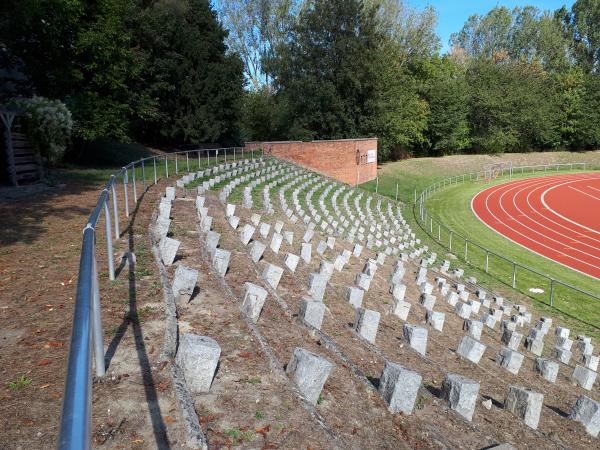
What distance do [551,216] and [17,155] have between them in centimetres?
3244

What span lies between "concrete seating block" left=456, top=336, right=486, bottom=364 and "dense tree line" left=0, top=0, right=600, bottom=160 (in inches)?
655

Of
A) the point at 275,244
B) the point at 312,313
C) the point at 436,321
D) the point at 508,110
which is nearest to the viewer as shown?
the point at 312,313

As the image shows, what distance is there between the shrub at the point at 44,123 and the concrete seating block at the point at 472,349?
13985mm

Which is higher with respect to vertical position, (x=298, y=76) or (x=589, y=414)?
(x=298, y=76)

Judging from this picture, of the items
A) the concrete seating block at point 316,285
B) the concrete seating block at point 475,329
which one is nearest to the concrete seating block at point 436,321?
the concrete seating block at point 475,329

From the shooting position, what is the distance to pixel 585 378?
9.66 metres

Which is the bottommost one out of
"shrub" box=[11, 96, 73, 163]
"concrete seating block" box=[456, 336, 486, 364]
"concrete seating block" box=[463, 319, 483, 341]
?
"concrete seating block" box=[463, 319, 483, 341]

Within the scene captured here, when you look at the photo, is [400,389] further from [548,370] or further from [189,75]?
[189,75]

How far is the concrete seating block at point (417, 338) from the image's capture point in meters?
7.64

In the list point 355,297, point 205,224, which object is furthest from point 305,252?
point 355,297

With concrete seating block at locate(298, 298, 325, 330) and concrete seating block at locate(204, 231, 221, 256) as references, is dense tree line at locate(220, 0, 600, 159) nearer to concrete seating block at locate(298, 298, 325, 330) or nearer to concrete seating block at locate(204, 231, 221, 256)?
concrete seating block at locate(204, 231, 221, 256)

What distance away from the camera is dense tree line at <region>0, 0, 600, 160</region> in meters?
22.1

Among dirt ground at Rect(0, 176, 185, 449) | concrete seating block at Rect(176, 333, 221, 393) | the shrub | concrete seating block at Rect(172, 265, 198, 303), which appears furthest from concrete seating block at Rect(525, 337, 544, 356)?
the shrub

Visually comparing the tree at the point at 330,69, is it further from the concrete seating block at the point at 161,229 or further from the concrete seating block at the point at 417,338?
the concrete seating block at the point at 417,338
